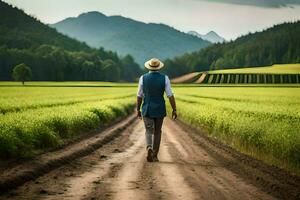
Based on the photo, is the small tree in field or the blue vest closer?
the blue vest

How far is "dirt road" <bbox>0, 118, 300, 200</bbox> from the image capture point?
8891 mm

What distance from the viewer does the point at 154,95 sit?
14.9 m

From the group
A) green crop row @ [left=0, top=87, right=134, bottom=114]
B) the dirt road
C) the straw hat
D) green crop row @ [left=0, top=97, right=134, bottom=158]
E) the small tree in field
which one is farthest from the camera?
the small tree in field

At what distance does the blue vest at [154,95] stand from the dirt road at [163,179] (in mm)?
1353

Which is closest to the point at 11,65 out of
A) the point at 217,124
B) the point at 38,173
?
the point at 217,124

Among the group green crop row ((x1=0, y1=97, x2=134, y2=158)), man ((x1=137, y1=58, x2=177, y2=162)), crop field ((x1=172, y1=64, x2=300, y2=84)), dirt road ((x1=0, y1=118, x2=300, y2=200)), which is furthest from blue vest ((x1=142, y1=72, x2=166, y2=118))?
crop field ((x1=172, y1=64, x2=300, y2=84))

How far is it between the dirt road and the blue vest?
4.44 feet

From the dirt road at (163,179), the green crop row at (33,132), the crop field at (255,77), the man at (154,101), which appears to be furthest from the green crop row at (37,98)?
the crop field at (255,77)

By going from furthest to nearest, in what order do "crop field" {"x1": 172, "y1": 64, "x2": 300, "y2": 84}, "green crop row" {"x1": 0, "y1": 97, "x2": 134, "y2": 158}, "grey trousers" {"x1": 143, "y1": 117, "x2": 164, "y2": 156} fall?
"crop field" {"x1": 172, "y1": 64, "x2": 300, "y2": 84}
"grey trousers" {"x1": 143, "y1": 117, "x2": 164, "y2": 156}
"green crop row" {"x1": 0, "y1": 97, "x2": 134, "y2": 158}

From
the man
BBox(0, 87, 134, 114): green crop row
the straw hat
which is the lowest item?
BBox(0, 87, 134, 114): green crop row

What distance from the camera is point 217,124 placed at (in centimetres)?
2384

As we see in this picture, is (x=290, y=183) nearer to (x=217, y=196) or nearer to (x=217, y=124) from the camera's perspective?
(x=217, y=196)

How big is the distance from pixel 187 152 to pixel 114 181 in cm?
684

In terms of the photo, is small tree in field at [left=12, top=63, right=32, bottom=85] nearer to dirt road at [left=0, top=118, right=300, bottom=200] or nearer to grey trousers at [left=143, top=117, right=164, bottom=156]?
dirt road at [left=0, top=118, right=300, bottom=200]
